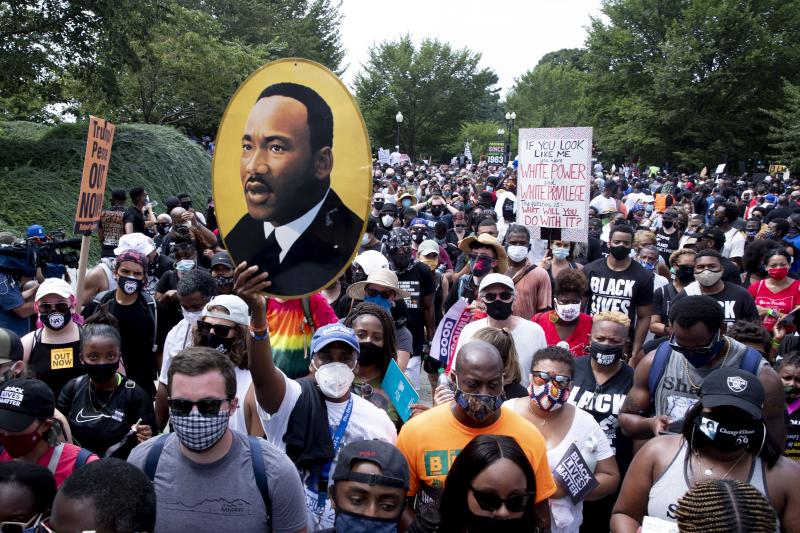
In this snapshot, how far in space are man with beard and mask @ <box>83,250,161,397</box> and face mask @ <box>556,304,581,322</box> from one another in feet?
10.6

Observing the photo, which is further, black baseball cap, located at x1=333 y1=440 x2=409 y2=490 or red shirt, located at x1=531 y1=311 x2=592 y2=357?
red shirt, located at x1=531 y1=311 x2=592 y2=357

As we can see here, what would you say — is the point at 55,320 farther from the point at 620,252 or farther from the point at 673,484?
the point at 620,252

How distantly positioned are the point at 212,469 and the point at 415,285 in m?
4.96

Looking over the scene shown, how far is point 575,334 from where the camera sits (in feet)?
20.7

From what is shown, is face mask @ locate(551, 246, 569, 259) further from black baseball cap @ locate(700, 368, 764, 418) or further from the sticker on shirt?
black baseball cap @ locate(700, 368, 764, 418)

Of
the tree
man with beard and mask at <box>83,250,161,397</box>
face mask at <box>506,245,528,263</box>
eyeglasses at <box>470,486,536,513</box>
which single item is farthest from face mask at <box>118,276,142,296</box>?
the tree

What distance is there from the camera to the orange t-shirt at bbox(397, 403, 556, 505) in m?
3.51

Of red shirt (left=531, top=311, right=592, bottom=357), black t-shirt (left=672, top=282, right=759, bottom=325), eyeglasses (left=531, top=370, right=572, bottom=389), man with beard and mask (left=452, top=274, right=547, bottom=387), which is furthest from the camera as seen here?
black t-shirt (left=672, top=282, right=759, bottom=325)

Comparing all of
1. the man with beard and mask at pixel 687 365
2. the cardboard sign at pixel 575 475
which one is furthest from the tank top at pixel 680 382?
the cardboard sign at pixel 575 475

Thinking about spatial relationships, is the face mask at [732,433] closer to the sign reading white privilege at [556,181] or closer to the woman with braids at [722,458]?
the woman with braids at [722,458]

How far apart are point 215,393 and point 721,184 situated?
92.3ft

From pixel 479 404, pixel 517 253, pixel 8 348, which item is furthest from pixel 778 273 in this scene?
pixel 8 348

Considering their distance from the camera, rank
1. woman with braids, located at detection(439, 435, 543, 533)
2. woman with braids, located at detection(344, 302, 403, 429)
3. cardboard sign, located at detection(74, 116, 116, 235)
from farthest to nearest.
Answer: cardboard sign, located at detection(74, 116, 116, 235) < woman with braids, located at detection(344, 302, 403, 429) < woman with braids, located at detection(439, 435, 543, 533)

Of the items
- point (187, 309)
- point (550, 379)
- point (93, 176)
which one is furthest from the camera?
point (93, 176)
